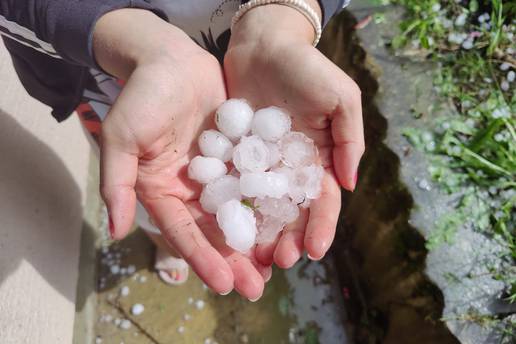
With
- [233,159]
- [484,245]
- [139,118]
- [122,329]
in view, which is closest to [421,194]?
[484,245]

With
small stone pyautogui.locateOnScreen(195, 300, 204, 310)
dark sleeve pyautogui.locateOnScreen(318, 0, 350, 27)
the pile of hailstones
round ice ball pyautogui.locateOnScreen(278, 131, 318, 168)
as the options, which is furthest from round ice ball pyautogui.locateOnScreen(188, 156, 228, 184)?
small stone pyautogui.locateOnScreen(195, 300, 204, 310)

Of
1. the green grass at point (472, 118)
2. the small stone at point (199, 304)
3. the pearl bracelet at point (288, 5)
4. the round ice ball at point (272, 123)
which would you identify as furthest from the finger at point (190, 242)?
the small stone at point (199, 304)

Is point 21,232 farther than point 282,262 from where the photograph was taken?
Yes

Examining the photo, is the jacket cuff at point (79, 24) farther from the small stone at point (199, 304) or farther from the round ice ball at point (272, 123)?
the small stone at point (199, 304)

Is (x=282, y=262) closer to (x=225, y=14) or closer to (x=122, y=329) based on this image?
(x=225, y=14)

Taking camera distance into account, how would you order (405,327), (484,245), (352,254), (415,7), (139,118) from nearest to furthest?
(139,118), (484,245), (405,327), (415,7), (352,254)

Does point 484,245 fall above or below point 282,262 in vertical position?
below

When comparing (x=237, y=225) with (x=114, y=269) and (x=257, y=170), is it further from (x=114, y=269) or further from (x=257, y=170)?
(x=114, y=269)

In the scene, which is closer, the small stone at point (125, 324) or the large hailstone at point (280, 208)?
the large hailstone at point (280, 208)
